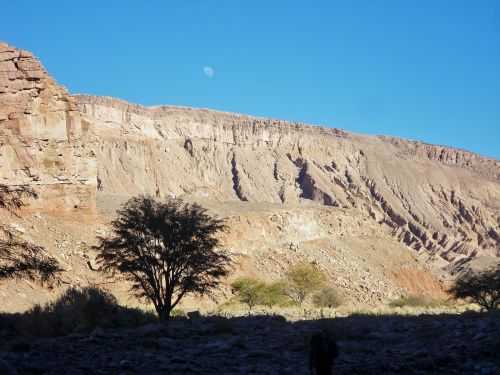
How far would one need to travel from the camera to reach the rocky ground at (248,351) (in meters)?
11.8

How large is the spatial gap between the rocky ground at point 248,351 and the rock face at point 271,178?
862 inches

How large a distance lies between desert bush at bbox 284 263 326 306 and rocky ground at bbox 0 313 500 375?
3020 centimetres

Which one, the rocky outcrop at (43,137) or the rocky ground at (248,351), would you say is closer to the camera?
the rocky ground at (248,351)

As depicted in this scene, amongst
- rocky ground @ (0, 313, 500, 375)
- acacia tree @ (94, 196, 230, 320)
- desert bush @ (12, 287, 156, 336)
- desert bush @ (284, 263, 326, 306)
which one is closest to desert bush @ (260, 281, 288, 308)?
desert bush @ (284, 263, 326, 306)

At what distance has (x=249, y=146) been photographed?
460ft

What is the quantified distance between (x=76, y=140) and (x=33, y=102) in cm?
315

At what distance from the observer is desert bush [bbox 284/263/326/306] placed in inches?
1895

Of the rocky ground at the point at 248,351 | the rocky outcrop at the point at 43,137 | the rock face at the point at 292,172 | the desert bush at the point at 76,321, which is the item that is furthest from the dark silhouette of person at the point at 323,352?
the rock face at the point at 292,172

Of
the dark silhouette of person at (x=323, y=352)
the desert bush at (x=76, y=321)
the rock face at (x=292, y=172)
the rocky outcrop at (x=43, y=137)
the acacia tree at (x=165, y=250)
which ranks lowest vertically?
the dark silhouette of person at (x=323, y=352)

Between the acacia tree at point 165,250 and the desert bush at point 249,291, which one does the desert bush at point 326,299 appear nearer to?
the desert bush at point 249,291

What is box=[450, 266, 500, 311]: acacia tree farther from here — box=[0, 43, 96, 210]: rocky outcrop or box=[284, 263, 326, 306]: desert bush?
box=[0, 43, 96, 210]: rocky outcrop

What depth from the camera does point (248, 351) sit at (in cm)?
1423

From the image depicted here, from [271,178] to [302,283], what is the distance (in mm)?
82320

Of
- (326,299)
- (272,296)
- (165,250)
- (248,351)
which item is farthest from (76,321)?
(326,299)
